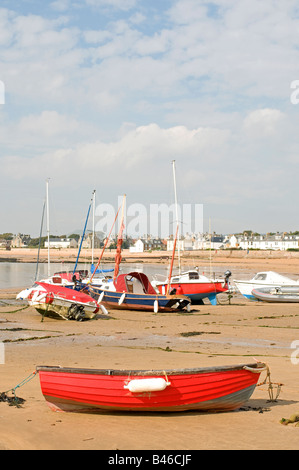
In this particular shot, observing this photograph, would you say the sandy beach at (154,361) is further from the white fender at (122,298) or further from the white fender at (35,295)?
the white fender at (35,295)

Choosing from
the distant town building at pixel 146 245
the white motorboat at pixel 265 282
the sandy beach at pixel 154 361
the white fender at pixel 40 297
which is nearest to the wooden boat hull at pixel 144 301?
the sandy beach at pixel 154 361

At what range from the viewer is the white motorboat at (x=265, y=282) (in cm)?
3212

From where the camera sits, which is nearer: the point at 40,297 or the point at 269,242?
the point at 40,297

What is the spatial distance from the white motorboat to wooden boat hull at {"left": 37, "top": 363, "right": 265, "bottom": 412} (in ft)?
78.6

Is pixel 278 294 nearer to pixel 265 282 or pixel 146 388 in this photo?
pixel 265 282

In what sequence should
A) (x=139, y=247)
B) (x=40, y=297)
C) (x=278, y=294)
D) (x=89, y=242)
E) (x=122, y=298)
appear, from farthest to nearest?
(x=89, y=242), (x=139, y=247), (x=278, y=294), (x=122, y=298), (x=40, y=297)

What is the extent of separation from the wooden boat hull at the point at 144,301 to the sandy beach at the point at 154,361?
0.61 metres

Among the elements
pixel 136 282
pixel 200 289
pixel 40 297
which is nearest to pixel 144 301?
pixel 136 282

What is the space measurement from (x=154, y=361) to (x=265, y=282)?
67.6ft

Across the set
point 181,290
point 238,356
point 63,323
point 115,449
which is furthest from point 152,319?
point 115,449

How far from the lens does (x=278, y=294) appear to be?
3152 cm

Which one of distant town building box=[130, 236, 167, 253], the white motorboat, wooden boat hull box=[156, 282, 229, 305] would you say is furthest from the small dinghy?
distant town building box=[130, 236, 167, 253]

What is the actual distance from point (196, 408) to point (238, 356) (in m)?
5.79
